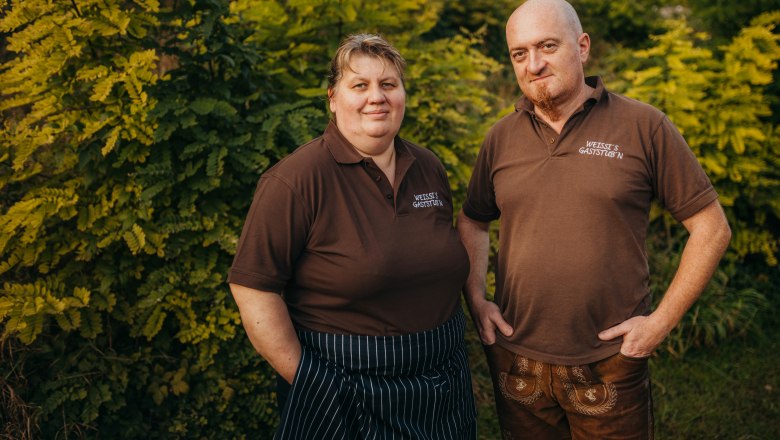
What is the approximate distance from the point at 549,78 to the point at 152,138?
6.71 ft

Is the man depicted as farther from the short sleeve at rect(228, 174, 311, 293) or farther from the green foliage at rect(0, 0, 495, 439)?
the green foliage at rect(0, 0, 495, 439)

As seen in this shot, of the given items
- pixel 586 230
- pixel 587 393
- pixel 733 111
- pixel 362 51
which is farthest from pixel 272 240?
pixel 733 111

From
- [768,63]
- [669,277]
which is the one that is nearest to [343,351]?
[669,277]

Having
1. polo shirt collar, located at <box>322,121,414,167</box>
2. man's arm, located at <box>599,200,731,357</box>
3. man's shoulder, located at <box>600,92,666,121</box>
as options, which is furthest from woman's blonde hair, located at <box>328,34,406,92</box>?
man's arm, located at <box>599,200,731,357</box>

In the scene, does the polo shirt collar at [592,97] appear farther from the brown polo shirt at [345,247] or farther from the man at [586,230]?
the brown polo shirt at [345,247]

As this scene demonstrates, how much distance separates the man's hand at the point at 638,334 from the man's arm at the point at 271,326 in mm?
1219

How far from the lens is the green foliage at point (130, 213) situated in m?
3.02

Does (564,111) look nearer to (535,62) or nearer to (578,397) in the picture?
(535,62)

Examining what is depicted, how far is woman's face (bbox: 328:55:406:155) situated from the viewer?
2301 millimetres

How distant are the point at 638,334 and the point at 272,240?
144cm

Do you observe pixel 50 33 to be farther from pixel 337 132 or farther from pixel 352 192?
pixel 352 192

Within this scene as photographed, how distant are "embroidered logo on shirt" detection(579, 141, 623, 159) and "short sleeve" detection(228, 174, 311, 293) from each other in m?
1.12

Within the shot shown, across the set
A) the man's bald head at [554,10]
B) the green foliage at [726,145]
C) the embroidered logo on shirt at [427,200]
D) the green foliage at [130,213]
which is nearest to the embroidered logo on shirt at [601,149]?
the man's bald head at [554,10]

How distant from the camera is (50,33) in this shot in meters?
3.05
